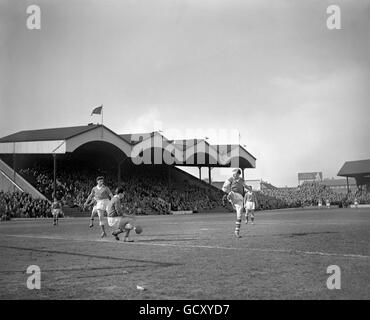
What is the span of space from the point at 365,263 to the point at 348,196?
71.2 metres

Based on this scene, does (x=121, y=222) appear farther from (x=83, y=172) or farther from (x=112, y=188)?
(x=83, y=172)

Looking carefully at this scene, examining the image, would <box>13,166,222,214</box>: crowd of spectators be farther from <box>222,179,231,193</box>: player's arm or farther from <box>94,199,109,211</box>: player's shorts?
<box>222,179,231,193</box>: player's arm

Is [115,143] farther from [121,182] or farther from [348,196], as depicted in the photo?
[348,196]

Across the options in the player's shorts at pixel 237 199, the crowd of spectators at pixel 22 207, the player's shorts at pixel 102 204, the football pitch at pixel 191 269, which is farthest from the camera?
the crowd of spectators at pixel 22 207

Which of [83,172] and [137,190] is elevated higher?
[83,172]

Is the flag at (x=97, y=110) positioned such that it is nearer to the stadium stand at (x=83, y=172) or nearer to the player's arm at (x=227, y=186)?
the stadium stand at (x=83, y=172)

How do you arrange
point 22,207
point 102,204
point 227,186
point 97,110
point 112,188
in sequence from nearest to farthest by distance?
point 227,186
point 102,204
point 22,207
point 97,110
point 112,188

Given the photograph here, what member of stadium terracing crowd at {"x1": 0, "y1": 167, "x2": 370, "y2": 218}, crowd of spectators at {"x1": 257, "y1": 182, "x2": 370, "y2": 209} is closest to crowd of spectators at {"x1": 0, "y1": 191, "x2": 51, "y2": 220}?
stadium terracing crowd at {"x1": 0, "y1": 167, "x2": 370, "y2": 218}

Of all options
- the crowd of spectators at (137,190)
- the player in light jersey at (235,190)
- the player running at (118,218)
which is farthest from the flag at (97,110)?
the player running at (118,218)

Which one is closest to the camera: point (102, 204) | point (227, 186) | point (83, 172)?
point (227, 186)

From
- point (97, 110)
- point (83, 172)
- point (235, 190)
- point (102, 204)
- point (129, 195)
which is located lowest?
point (102, 204)

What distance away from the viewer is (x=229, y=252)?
11742mm

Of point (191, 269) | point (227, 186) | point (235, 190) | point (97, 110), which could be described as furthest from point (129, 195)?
point (191, 269)

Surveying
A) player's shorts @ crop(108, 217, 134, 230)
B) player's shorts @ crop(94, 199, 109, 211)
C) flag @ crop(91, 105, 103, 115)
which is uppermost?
flag @ crop(91, 105, 103, 115)
